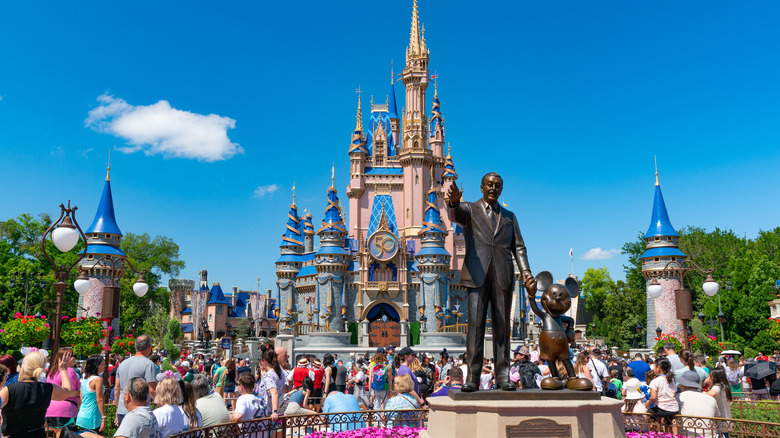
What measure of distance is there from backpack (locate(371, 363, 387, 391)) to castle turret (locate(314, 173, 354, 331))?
107ft

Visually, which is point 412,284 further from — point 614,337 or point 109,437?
point 109,437

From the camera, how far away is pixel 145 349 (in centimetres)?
817

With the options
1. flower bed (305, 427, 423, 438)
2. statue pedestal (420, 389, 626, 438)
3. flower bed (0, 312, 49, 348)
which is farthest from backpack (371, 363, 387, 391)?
flower bed (0, 312, 49, 348)

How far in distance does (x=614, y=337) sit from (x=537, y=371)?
171 feet

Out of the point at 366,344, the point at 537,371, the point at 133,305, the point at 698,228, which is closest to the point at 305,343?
the point at 366,344

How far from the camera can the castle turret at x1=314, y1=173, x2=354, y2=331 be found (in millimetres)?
44031

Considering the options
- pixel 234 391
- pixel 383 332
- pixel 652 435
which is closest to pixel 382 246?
pixel 383 332

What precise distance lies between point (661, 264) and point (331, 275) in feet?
82.5

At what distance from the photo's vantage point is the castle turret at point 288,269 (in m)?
49.7

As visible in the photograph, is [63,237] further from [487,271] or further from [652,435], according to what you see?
[652,435]

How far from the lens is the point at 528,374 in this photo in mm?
9789

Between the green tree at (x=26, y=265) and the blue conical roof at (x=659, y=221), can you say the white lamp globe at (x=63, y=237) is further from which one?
the blue conical roof at (x=659, y=221)

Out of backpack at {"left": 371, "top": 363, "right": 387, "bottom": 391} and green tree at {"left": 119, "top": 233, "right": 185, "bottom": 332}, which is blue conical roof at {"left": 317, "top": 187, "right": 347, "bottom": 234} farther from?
backpack at {"left": 371, "top": 363, "right": 387, "bottom": 391}

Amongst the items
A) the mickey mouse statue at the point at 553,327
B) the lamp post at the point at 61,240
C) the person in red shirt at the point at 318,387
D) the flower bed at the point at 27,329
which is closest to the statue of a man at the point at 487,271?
the mickey mouse statue at the point at 553,327
